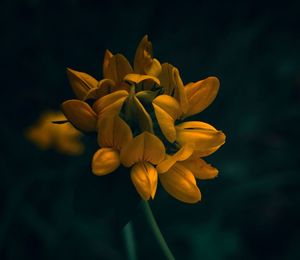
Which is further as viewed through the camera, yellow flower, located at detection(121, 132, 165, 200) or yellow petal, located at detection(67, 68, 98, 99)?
yellow petal, located at detection(67, 68, 98, 99)

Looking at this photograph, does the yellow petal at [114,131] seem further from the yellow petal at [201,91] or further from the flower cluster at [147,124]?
the yellow petal at [201,91]

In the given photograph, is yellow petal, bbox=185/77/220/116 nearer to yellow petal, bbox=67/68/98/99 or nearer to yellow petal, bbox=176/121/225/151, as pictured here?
yellow petal, bbox=176/121/225/151

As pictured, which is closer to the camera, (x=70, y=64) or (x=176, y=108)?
(x=176, y=108)

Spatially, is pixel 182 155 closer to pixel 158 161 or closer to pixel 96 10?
pixel 158 161

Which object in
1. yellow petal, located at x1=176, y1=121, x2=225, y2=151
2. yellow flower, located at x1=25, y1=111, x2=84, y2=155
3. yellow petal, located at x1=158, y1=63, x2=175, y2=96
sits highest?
yellow petal, located at x1=158, y1=63, x2=175, y2=96

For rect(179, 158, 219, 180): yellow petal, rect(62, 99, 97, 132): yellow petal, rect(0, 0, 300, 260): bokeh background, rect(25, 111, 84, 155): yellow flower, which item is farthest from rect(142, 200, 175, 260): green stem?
rect(25, 111, 84, 155): yellow flower

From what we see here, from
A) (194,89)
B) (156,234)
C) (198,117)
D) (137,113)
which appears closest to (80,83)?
(137,113)

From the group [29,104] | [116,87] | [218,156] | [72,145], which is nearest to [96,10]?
[29,104]

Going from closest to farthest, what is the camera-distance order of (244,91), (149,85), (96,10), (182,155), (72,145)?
1. (182,155)
2. (149,85)
3. (72,145)
4. (244,91)
5. (96,10)
